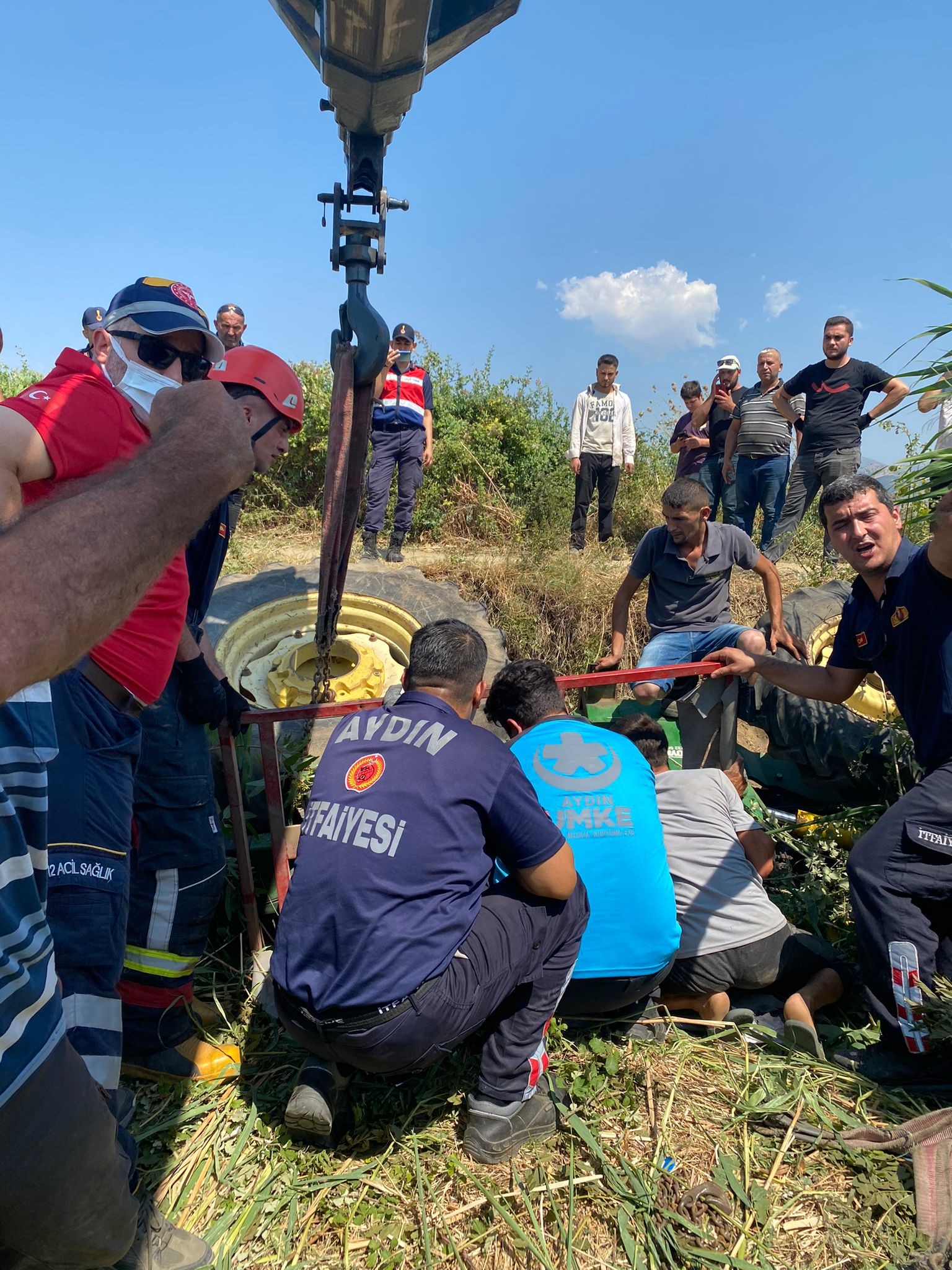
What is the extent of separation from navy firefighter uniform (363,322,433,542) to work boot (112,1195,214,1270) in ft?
18.9

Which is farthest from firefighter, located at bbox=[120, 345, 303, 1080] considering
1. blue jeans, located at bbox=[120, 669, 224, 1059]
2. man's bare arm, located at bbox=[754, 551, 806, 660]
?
man's bare arm, located at bbox=[754, 551, 806, 660]

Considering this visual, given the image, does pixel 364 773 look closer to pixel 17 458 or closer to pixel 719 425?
pixel 17 458

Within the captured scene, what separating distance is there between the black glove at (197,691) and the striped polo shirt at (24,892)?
4.60 feet

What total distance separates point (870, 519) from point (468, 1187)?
2.79 metres

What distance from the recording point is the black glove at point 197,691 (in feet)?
8.82

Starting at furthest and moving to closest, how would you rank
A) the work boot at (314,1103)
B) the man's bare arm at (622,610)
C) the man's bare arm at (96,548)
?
the man's bare arm at (622,610) → the work boot at (314,1103) → the man's bare arm at (96,548)

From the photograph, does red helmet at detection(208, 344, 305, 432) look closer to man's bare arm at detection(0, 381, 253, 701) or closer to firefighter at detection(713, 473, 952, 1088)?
man's bare arm at detection(0, 381, 253, 701)

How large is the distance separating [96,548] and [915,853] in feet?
9.08

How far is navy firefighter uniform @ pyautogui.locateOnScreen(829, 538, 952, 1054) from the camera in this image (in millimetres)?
2523

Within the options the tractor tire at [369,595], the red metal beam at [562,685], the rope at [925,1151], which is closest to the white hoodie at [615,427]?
the tractor tire at [369,595]

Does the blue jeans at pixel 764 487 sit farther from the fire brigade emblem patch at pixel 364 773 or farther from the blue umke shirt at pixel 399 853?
the fire brigade emblem patch at pixel 364 773

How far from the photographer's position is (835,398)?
685cm

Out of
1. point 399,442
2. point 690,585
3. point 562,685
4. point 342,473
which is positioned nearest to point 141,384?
point 342,473

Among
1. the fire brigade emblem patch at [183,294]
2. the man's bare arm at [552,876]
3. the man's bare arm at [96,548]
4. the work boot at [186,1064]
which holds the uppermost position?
the fire brigade emblem patch at [183,294]
